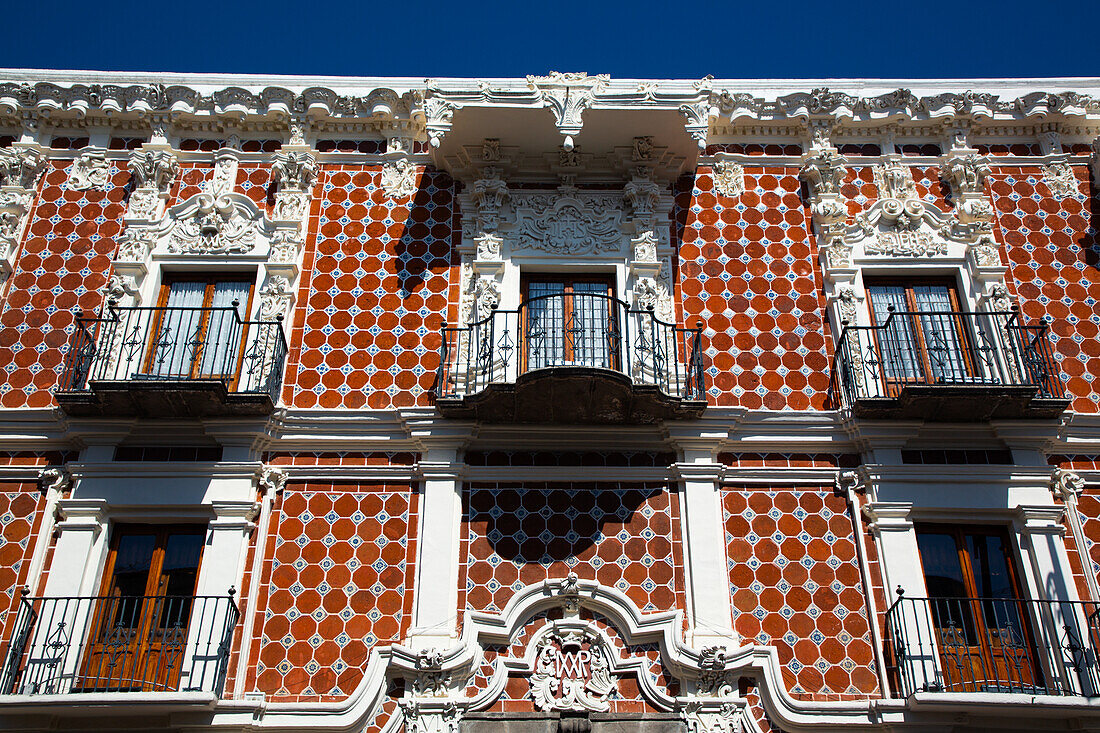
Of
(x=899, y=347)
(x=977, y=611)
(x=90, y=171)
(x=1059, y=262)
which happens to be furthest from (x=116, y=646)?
(x=1059, y=262)

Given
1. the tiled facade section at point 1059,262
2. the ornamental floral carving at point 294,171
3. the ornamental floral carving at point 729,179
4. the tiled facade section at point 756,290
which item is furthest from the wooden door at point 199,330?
the tiled facade section at point 1059,262

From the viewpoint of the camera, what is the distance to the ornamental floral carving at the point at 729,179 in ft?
41.4

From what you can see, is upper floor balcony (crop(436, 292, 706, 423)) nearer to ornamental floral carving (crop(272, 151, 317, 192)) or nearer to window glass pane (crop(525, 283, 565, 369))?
window glass pane (crop(525, 283, 565, 369))

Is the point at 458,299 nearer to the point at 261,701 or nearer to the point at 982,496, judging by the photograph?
the point at 261,701

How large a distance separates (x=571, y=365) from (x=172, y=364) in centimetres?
448

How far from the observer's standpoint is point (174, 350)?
11133 millimetres

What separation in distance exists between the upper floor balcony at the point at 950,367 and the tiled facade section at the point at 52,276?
871cm

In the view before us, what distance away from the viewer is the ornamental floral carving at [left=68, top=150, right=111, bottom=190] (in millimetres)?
12633

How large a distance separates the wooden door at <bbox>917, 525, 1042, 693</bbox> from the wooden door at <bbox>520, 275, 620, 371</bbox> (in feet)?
12.7

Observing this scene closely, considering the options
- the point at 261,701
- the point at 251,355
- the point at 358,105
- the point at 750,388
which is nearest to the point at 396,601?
the point at 261,701

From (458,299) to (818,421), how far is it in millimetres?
4275

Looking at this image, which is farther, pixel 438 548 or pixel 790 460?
pixel 790 460

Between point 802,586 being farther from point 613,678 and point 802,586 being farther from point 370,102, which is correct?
point 370,102

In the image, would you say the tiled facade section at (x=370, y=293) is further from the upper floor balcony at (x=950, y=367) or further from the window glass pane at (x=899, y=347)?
the window glass pane at (x=899, y=347)
